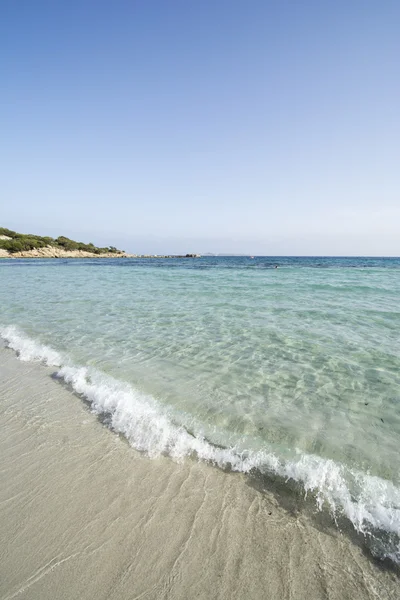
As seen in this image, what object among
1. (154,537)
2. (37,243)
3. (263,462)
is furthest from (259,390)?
(37,243)

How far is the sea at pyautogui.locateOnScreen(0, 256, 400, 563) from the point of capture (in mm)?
2881

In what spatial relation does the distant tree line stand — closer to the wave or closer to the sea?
the sea

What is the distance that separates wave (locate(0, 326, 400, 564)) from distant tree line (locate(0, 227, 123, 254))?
84.7 meters

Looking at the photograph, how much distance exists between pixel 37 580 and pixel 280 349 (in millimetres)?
5586

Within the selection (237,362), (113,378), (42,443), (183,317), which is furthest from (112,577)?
(183,317)

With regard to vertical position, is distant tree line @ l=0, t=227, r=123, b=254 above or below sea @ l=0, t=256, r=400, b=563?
above

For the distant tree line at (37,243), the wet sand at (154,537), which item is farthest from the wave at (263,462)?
the distant tree line at (37,243)

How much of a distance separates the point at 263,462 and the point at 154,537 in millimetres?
1310

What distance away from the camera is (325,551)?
217 cm

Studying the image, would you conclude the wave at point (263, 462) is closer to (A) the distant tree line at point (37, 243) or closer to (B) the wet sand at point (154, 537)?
(B) the wet sand at point (154, 537)

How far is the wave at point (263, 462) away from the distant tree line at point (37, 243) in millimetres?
84694

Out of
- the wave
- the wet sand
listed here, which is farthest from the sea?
the wet sand

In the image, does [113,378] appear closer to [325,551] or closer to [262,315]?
[325,551]

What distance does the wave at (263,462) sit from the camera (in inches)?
96.2
